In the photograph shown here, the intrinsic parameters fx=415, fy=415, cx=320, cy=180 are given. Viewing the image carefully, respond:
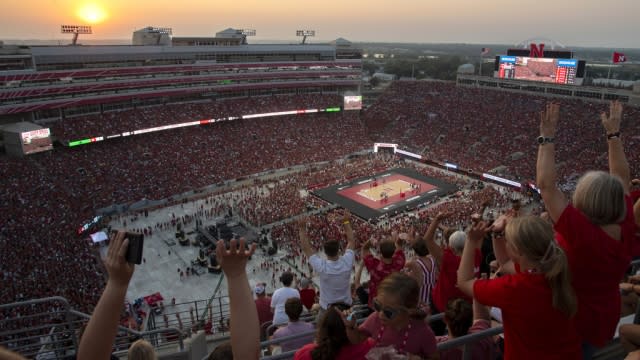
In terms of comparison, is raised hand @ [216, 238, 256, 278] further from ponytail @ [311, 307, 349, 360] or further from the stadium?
the stadium

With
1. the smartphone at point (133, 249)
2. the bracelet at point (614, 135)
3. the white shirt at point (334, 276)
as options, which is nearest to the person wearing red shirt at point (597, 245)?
the bracelet at point (614, 135)

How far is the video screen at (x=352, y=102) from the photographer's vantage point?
173 ft

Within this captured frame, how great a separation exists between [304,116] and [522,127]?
24295 millimetres

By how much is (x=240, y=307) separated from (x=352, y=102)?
170ft

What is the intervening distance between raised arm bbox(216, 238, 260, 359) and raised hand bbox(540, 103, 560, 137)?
2696 mm

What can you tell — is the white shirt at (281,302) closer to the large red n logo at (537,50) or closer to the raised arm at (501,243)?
the raised arm at (501,243)

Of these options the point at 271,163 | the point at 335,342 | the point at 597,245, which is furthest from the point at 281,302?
the point at 271,163

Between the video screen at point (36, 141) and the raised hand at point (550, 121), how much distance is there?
35331mm

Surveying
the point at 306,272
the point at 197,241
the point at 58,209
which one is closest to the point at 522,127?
the point at 306,272

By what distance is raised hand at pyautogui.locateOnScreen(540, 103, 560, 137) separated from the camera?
3.50 meters

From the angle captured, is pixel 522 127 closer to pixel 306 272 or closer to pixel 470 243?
pixel 306 272

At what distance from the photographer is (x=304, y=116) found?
50812 millimetres

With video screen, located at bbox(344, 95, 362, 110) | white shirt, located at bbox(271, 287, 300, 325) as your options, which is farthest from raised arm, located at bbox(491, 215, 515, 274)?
video screen, located at bbox(344, 95, 362, 110)

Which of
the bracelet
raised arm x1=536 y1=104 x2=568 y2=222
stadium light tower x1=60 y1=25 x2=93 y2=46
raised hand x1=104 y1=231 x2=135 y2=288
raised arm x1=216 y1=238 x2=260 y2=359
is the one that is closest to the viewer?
raised hand x1=104 y1=231 x2=135 y2=288
